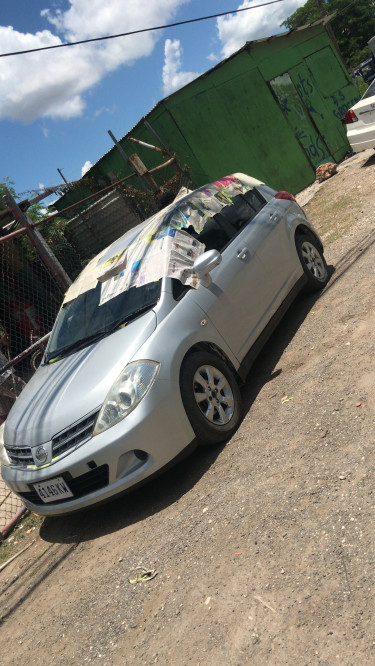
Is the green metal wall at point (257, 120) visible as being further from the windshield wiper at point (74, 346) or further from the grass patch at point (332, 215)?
the windshield wiper at point (74, 346)

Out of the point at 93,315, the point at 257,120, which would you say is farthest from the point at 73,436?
the point at 257,120

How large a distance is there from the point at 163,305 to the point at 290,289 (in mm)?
1958

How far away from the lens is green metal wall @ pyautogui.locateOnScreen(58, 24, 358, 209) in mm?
13219

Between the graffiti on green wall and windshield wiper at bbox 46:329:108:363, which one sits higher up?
the graffiti on green wall

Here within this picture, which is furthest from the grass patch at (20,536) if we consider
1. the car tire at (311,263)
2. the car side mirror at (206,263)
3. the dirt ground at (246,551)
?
the car tire at (311,263)

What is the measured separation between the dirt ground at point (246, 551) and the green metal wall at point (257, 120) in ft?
29.6

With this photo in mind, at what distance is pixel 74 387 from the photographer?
433 cm

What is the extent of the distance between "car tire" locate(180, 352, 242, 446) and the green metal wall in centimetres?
952

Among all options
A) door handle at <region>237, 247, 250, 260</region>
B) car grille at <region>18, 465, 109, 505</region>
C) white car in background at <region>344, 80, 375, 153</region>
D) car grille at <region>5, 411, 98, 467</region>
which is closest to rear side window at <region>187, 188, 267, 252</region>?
door handle at <region>237, 247, 250, 260</region>

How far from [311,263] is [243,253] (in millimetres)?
1401

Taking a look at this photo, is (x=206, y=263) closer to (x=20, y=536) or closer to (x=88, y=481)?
(x=88, y=481)

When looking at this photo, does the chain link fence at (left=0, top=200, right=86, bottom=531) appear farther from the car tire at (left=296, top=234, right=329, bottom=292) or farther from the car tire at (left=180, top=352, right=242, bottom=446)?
the car tire at (left=180, top=352, right=242, bottom=446)

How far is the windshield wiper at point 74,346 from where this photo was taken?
484cm

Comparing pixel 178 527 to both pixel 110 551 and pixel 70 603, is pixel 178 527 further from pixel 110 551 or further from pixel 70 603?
pixel 70 603
